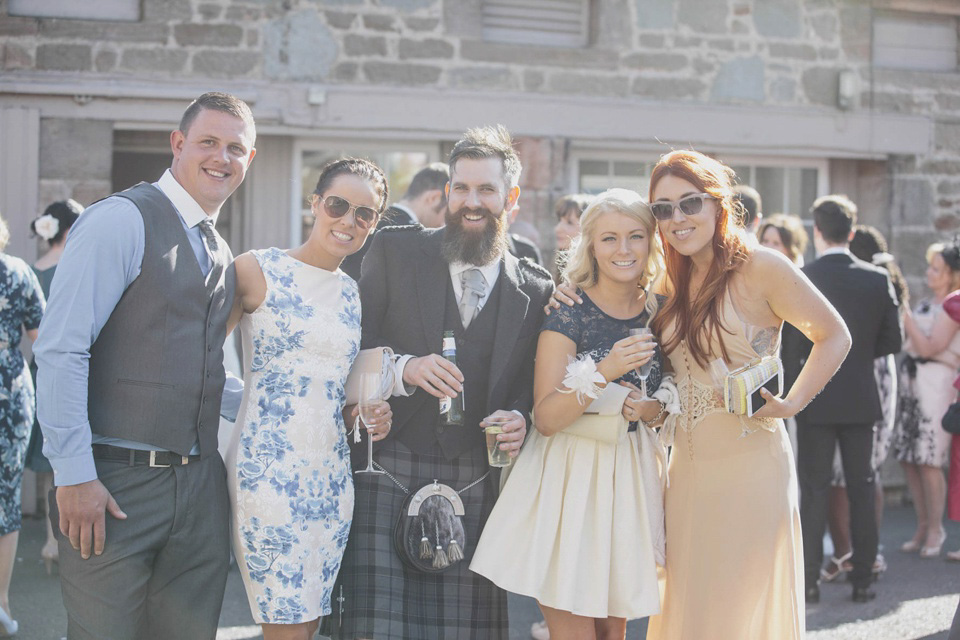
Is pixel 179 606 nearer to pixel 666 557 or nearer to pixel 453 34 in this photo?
pixel 666 557

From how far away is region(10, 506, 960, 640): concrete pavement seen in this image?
523cm

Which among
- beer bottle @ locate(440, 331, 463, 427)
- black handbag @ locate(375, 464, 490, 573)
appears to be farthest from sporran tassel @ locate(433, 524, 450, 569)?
beer bottle @ locate(440, 331, 463, 427)

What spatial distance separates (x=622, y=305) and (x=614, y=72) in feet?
15.3

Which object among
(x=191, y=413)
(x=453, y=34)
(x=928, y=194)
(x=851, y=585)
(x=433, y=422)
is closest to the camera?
(x=191, y=413)

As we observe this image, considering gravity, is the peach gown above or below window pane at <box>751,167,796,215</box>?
below

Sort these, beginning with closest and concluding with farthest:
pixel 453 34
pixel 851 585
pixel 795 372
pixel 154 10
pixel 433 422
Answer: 1. pixel 433 422
2. pixel 795 372
3. pixel 851 585
4. pixel 154 10
5. pixel 453 34

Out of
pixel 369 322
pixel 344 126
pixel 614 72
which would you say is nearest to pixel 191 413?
pixel 369 322

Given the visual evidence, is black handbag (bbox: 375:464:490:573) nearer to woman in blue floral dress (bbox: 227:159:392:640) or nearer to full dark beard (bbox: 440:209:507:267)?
woman in blue floral dress (bbox: 227:159:392:640)

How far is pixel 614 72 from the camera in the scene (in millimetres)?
7938

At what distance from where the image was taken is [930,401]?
7066 mm

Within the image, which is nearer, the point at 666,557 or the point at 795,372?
the point at 666,557

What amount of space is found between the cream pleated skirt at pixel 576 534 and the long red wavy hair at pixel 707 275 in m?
0.43

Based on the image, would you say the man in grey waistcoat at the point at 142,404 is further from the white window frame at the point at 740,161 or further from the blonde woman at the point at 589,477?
the white window frame at the point at 740,161

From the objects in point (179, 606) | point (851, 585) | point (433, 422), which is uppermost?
point (433, 422)
